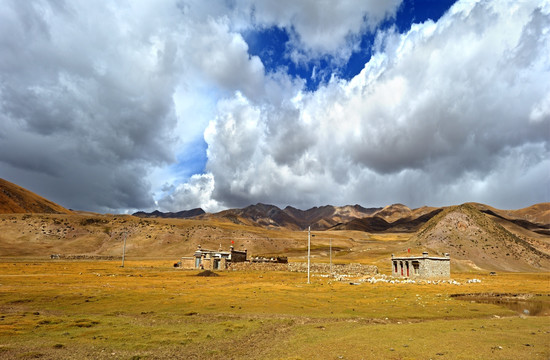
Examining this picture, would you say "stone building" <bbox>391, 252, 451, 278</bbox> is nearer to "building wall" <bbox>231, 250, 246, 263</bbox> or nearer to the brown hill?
"building wall" <bbox>231, 250, 246, 263</bbox>

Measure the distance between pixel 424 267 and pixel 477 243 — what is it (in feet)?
212

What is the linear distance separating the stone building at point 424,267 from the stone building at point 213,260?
43244 mm

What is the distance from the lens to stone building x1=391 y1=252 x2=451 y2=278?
Result: 75438 mm

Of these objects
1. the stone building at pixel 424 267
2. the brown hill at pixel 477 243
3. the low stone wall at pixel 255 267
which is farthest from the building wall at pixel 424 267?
the brown hill at pixel 477 243

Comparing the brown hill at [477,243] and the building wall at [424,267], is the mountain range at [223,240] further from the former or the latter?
the building wall at [424,267]

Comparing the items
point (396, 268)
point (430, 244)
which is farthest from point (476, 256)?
point (396, 268)

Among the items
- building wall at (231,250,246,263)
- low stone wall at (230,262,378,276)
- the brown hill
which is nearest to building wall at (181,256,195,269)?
building wall at (231,250,246,263)

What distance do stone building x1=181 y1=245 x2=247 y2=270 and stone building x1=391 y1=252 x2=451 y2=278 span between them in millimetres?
43244

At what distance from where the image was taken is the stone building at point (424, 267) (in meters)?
75.4

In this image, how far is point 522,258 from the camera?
122250 millimetres

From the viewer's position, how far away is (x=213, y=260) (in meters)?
91.9

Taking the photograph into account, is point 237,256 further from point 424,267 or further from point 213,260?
point 424,267

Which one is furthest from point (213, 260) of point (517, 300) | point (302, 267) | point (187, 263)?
point (517, 300)

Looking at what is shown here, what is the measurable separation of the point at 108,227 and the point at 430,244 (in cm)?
14685
